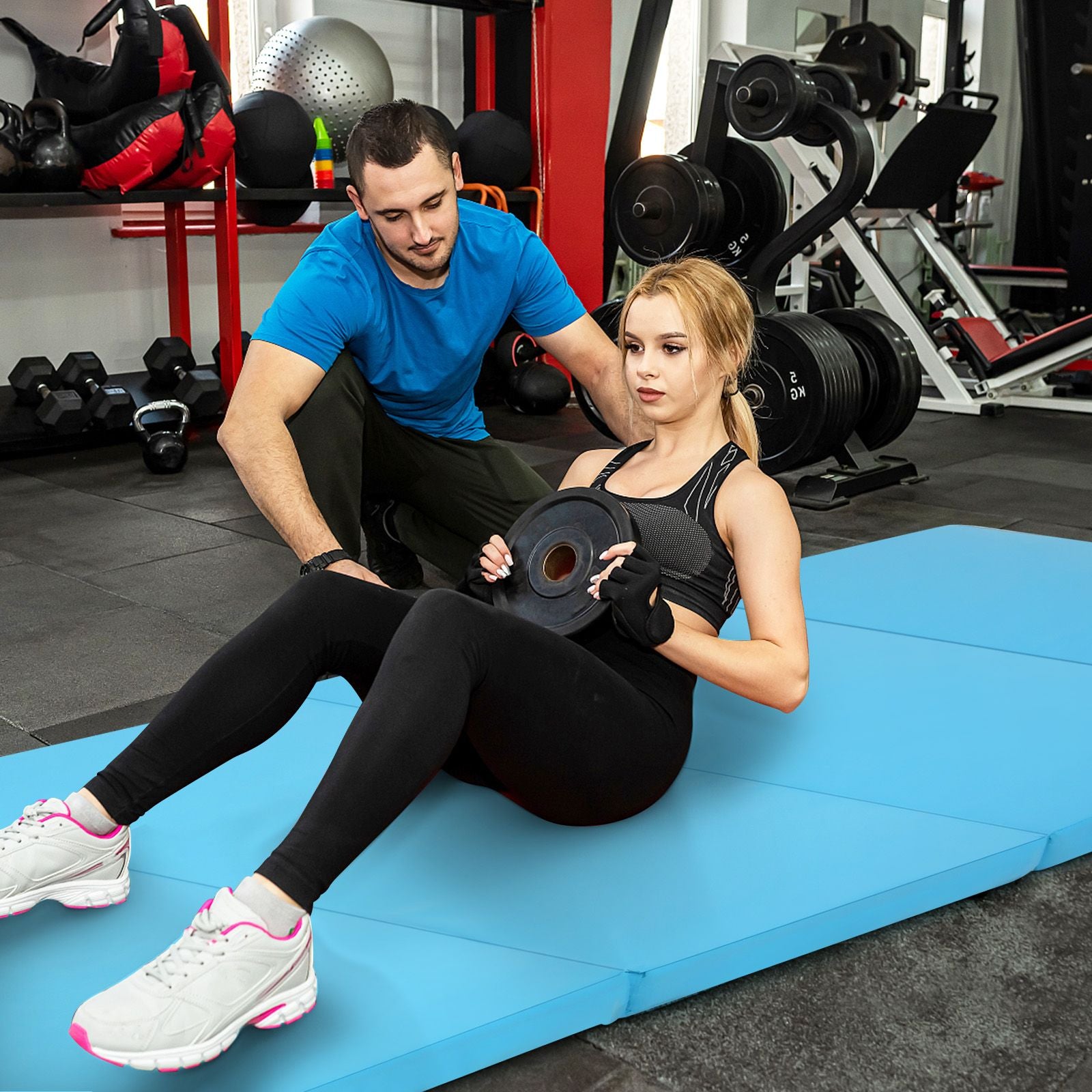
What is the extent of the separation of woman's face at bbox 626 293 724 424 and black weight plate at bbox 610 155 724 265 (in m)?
2.43

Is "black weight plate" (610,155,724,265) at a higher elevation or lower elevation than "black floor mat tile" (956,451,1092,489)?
higher

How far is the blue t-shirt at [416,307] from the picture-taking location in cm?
212

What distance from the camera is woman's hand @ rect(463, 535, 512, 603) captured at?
5.10 ft

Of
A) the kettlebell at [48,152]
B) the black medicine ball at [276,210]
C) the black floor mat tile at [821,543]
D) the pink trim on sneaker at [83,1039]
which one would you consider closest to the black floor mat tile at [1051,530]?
the black floor mat tile at [821,543]

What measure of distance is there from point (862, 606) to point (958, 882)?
1014 millimetres

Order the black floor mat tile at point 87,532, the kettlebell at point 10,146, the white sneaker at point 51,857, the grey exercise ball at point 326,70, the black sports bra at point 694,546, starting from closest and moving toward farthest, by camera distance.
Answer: the white sneaker at point 51,857
the black sports bra at point 694,546
the black floor mat tile at point 87,532
the kettlebell at point 10,146
the grey exercise ball at point 326,70

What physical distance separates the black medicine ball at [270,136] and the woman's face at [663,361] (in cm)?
315

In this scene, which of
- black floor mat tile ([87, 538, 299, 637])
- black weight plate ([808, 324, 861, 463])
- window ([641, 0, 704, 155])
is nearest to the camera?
black floor mat tile ([87, 538, 299, 637])

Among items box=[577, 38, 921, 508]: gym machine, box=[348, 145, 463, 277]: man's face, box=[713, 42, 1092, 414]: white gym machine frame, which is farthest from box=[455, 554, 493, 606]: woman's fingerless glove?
box=[713, 42, 1092, 414]: white gym machine frame

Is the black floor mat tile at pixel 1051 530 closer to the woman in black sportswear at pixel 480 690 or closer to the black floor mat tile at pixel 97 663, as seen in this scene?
the woman in black sportswear at pixel 480 690

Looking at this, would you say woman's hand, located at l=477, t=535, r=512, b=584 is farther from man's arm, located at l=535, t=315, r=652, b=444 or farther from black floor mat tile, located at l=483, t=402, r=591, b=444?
black floor mat tile, located at l=483, t=402, r=591, b=444

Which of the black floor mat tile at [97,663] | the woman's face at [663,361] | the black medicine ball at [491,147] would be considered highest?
the black medicine ball at [491,147]

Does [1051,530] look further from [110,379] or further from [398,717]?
[110,379]

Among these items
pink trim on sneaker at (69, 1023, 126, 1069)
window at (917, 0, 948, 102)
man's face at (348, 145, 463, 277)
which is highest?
window at (917, 0, 948, 102)
